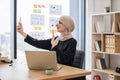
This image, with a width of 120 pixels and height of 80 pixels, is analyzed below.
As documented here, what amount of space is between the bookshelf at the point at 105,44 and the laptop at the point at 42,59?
1947 mm

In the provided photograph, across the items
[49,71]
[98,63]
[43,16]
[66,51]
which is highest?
[43,16]

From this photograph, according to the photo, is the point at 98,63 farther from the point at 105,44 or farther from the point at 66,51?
the point at 66,51

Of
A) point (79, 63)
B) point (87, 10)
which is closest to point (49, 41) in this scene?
point (79, 63)

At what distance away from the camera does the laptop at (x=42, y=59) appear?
1.89 meters

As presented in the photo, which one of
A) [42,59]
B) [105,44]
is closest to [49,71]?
[42,59]

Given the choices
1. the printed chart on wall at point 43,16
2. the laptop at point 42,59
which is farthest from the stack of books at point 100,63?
the laptop at point 42,59

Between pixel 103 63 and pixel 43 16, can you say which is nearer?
pixel 103 63

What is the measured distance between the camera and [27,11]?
3.86 meters

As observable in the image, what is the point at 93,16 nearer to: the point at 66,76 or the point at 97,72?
the point at 97,72

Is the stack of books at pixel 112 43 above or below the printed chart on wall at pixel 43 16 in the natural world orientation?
below

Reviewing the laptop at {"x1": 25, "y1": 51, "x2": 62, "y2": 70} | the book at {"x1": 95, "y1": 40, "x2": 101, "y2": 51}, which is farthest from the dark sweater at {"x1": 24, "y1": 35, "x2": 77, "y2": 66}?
the book at {"x1": 95, "y1": 40, "x2": 101, "y2": 51}

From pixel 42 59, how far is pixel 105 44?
2179 millimetres

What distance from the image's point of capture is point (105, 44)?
383 cm

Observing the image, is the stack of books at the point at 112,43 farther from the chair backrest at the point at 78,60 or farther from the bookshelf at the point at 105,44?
the chair backrest at the point at 78,60
